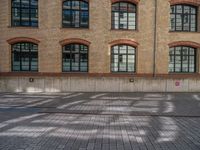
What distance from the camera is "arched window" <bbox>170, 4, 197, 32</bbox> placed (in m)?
20.2

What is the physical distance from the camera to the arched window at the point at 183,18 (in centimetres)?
2025

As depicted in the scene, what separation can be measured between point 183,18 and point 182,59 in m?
3.29

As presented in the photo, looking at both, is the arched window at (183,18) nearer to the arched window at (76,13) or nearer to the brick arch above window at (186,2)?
the brick arch above window at (186,2)

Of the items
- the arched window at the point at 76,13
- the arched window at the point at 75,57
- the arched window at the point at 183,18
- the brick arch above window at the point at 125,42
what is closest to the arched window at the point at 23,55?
the arched window at the point at 75,57

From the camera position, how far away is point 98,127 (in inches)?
345

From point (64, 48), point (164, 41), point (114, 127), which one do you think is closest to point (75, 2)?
point (64, 48)

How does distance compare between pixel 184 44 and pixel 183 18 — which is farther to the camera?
pixel 183 18

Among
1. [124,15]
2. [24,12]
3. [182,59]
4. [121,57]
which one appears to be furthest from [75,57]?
[182,59]

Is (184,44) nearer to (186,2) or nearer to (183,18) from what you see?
(183,18)

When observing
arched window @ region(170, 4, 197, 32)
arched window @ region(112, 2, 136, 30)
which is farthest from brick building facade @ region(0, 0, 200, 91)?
arched window @ region(170, 4, 197, 32)

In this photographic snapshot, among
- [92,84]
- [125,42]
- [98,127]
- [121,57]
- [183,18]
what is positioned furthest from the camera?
[183,18]

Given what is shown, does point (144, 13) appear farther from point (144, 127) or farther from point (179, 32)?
point (144, 127)

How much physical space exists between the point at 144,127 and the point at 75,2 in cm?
1354

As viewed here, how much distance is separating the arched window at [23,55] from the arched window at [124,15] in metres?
6.53
